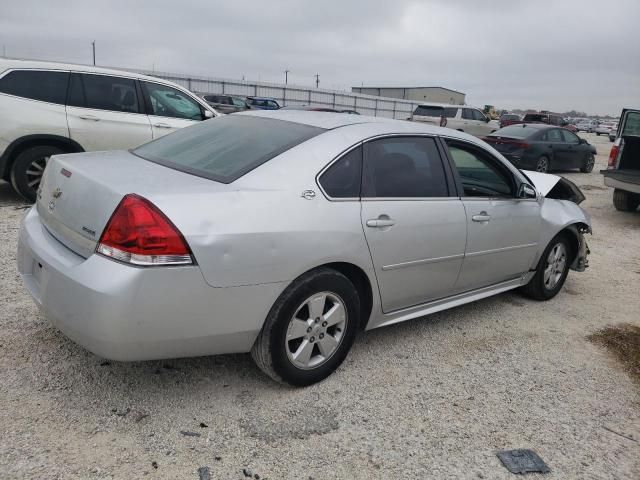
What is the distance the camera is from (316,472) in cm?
237

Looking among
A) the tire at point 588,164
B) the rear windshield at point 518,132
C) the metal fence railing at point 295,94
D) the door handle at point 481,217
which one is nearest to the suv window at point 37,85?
the door handle at point 481,217

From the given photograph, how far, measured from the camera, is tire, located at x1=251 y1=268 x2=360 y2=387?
2.76m

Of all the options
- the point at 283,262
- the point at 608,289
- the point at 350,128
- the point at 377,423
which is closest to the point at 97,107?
the point at 350,128

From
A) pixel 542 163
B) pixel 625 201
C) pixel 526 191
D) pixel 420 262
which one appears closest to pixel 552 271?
pixel 526 191

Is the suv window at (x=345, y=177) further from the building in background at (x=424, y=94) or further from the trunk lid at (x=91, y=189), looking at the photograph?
the building in background at (x=424, y=94)

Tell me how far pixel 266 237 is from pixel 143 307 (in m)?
0.65

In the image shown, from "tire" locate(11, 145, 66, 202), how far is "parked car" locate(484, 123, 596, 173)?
1018cm

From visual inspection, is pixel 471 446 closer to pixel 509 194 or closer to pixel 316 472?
pixel 316 472

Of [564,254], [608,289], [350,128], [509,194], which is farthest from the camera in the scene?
[608,289]

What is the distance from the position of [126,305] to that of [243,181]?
0.84m

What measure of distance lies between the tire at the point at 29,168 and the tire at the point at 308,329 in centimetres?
492

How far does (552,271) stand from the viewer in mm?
4824

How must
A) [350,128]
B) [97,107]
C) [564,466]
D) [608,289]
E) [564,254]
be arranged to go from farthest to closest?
[97,107]
[608,289]
[564,254]
[350,128]
[564,466]

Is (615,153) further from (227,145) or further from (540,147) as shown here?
(227,145)
